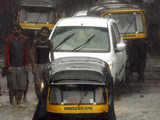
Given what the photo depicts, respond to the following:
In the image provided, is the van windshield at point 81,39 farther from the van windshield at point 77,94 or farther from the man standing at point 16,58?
the van windshield at point 77,94

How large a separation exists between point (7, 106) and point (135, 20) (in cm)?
702

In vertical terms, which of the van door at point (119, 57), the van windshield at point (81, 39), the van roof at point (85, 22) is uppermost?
the van roof at point (85, 22)

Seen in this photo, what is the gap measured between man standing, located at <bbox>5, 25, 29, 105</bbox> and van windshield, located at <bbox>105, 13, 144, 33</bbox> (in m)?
6.16

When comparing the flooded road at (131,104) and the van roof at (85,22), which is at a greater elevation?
the van roof at (85,22)

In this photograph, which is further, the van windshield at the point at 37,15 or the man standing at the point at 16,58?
the van windshield at the point at 37,15

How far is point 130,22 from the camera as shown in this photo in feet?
58.7

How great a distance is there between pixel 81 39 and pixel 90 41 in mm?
213

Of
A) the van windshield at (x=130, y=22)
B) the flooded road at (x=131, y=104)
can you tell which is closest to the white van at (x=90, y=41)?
the flooded road at (x=131, y=104)

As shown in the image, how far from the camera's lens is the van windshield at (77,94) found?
8859 mm

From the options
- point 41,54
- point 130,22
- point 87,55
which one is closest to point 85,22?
point 87,55

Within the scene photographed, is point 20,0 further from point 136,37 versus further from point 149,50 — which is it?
point 136,37

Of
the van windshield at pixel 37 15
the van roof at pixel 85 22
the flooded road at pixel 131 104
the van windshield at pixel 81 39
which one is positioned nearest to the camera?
the flooded road at pixel 131 104

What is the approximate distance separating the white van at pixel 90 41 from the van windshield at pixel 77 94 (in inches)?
134

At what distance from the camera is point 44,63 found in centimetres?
1228
